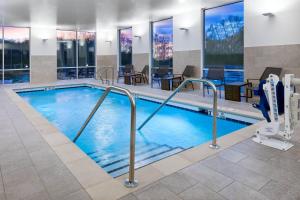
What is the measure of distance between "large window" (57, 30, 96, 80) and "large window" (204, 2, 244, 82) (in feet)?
22.7

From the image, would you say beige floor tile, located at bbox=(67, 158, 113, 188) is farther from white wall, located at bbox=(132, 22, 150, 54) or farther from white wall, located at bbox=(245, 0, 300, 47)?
white wall, located at bbox=(132, 22, 150, 54)

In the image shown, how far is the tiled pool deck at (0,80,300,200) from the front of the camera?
6.29ft

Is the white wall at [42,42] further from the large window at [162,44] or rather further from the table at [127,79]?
the large window at [162,44]

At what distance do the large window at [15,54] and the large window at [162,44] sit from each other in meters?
5.59

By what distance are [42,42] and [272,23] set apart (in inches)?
366

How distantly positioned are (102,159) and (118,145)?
1.94 feet

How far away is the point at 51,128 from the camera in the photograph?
3.72 m

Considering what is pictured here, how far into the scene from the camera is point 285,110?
9.30ft

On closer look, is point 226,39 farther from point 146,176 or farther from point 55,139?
point 146,176

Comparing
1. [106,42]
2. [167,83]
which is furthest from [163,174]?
[106,42]

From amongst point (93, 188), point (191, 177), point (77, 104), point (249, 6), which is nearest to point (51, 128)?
point (93, 188)

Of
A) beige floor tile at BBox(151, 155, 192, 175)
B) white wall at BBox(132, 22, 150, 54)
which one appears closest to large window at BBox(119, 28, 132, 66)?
white wall at BBox(132, 22, 150, 54)

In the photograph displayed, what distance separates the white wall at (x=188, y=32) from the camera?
25.1ft

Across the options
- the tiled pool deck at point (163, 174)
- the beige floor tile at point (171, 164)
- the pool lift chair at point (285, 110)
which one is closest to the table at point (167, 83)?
the tiled pool deck at point (163, 174)
